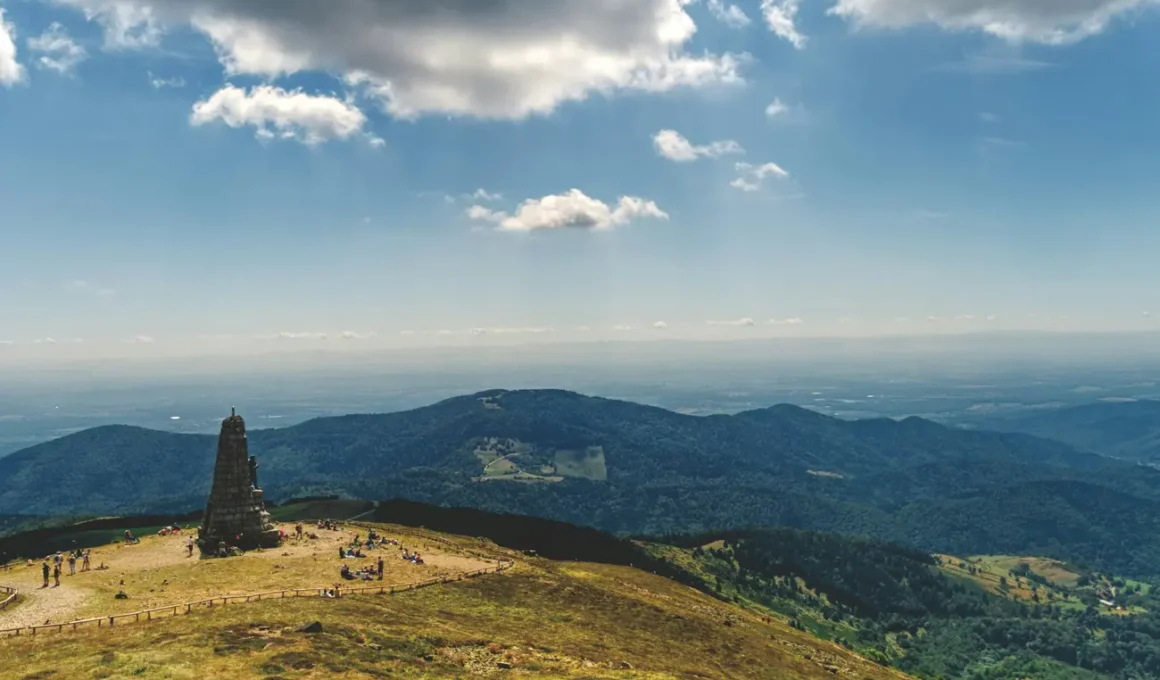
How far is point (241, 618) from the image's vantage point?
47281 mm

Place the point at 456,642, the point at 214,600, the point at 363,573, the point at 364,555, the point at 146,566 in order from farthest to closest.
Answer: the point at 364,555, the point at 146,566, the point at 363,573, the point at 214,600, the point at 456,642

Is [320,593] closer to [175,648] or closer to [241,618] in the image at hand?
[241,618]

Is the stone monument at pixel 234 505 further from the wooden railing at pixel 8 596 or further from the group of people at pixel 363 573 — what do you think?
the wooden railing at pixel 8 596

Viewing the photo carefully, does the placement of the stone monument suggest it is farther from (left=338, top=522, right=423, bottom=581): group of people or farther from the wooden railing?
the wooden railing

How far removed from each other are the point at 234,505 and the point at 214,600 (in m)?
24.6

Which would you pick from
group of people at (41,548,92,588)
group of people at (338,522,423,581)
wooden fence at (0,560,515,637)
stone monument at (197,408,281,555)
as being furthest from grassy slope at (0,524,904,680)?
stone monument at (197,408,281,555)

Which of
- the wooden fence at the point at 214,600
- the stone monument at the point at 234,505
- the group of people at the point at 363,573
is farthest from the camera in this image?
the stone monument at the point at 234,505

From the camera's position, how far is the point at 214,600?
52.3 metres

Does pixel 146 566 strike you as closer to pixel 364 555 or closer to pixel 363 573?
pixel 364 555

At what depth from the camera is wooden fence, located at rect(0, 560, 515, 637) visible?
148ft

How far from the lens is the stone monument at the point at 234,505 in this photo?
7394 cm

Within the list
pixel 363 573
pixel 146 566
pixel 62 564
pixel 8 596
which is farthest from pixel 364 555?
pixel 8 596

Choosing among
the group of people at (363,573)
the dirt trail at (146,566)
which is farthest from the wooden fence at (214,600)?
the group of people at (363,573)

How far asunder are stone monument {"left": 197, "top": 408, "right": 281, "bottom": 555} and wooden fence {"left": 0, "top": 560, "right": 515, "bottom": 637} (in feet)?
65.4
